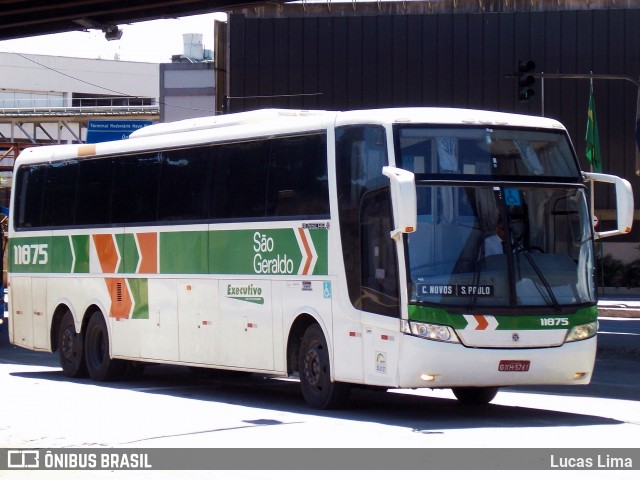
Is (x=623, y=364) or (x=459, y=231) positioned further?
(x=623, y=364)

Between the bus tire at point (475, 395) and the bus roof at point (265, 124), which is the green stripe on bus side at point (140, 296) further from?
the bus tire at point (475, 395)

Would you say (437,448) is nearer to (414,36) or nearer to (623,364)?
(623,364)

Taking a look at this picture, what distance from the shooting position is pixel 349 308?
13.6 metres

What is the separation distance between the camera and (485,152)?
13375 mm

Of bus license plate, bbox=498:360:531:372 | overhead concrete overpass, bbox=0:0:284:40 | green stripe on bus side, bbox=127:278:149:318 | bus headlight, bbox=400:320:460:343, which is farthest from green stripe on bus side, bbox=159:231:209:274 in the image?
overhead concrete overpass, bbox=0:0:284:40

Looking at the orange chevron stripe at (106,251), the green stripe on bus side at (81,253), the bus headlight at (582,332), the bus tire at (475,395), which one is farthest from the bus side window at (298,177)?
the green stripe on bus side at (81,253)

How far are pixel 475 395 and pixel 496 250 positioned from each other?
276 centimetres

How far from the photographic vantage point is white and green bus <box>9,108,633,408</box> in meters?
12.8

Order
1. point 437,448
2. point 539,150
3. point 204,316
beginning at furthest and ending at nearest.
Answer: point 204,316 < point 539,150 < point 437,448

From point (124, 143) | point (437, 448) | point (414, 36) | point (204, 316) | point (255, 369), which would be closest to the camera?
point (437, 448)

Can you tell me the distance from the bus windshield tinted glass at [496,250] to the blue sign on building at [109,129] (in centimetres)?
2199

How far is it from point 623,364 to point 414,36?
3631 cm

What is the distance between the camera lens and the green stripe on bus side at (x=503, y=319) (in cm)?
1267

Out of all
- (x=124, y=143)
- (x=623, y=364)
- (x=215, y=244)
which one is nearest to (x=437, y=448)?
(x=215, y=244)
